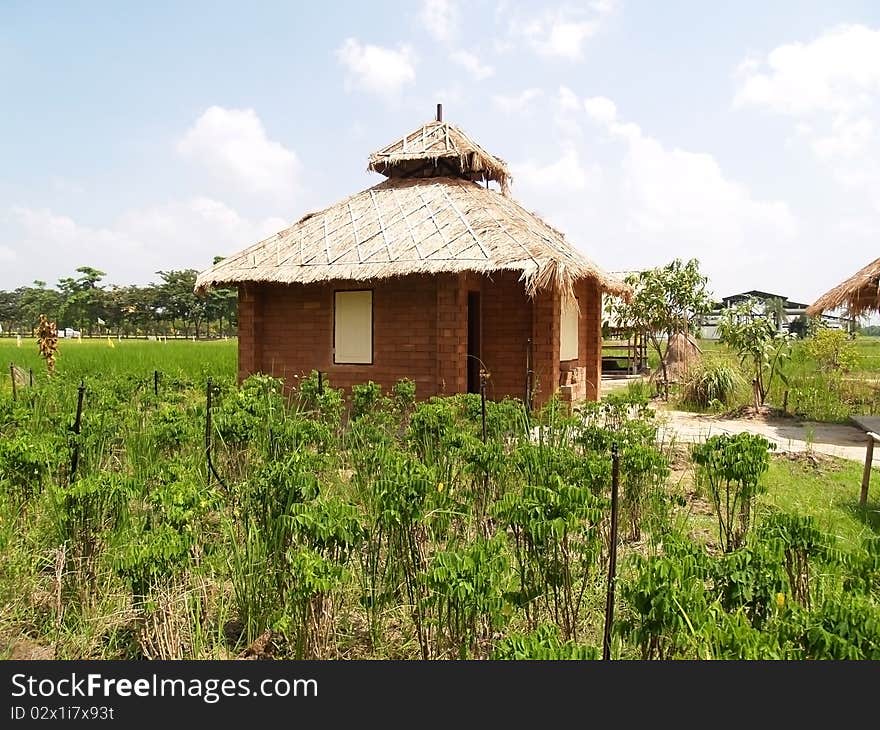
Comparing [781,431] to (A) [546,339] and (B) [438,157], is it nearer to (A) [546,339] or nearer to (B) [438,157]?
(A) [546,339]

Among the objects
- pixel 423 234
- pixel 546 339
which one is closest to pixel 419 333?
pixel 423 234

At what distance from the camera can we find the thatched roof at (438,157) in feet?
36.3

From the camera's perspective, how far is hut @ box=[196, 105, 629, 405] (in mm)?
8867

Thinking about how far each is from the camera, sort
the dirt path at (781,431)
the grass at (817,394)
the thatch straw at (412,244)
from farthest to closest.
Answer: the grass at (817,394), the thatch straw at (412,244), the dirt path at (781,431)

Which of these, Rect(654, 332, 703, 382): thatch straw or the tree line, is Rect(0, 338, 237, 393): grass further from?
the tree line

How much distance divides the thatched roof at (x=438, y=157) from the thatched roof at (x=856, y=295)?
5.19 meters

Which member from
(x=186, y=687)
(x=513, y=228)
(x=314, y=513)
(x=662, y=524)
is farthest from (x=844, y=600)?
(x=513, y=228)

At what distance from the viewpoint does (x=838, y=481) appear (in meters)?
6.04

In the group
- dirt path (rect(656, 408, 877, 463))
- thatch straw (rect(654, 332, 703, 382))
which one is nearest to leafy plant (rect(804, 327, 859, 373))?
dirt path (rect(656, 408, 877, 463))

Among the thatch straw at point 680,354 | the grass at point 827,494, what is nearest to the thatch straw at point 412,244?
the grass at point 827,494

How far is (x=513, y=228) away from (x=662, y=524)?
21.0ft

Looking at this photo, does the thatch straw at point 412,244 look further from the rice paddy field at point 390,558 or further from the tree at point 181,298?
the tree at point 181,298

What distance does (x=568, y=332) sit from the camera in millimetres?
10672

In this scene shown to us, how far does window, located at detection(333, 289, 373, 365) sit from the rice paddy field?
5.01m
